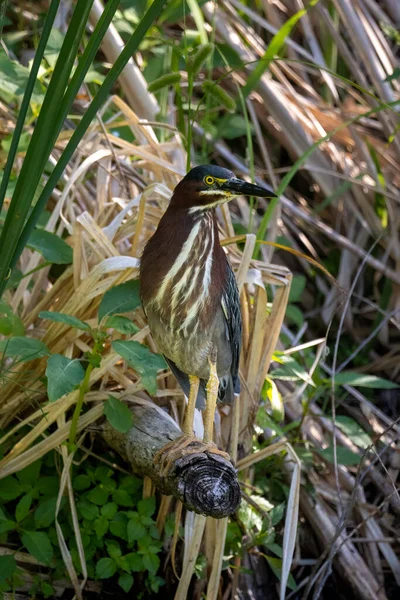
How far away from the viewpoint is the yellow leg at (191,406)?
8.19 ft

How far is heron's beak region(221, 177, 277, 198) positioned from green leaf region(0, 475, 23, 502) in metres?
1.09

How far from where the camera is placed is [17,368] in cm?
256

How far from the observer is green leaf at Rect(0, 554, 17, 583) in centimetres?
224

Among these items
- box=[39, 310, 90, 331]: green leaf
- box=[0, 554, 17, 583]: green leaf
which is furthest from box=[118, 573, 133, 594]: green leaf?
box=[39, 310, 90, 331]: green leaf

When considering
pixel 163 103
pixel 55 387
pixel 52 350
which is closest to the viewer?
pixel 55 387

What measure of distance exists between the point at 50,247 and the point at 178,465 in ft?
2.69

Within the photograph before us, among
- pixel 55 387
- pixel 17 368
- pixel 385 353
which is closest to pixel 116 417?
pixel 55 387

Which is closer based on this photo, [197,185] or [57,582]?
Answer: [197,185]

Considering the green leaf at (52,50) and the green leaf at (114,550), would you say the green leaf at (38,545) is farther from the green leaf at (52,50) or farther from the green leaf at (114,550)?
the green leaf at (52,50)

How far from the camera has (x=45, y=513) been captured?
2439 millimetres

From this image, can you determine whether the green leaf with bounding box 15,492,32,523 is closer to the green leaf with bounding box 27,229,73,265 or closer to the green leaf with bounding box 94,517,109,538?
the green leaf with bounding box 94,517,109,538

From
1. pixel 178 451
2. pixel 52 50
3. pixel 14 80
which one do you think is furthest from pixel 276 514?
pixel 52 50

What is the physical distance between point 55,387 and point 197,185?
71cm

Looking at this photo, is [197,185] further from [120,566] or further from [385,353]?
[385,353]
